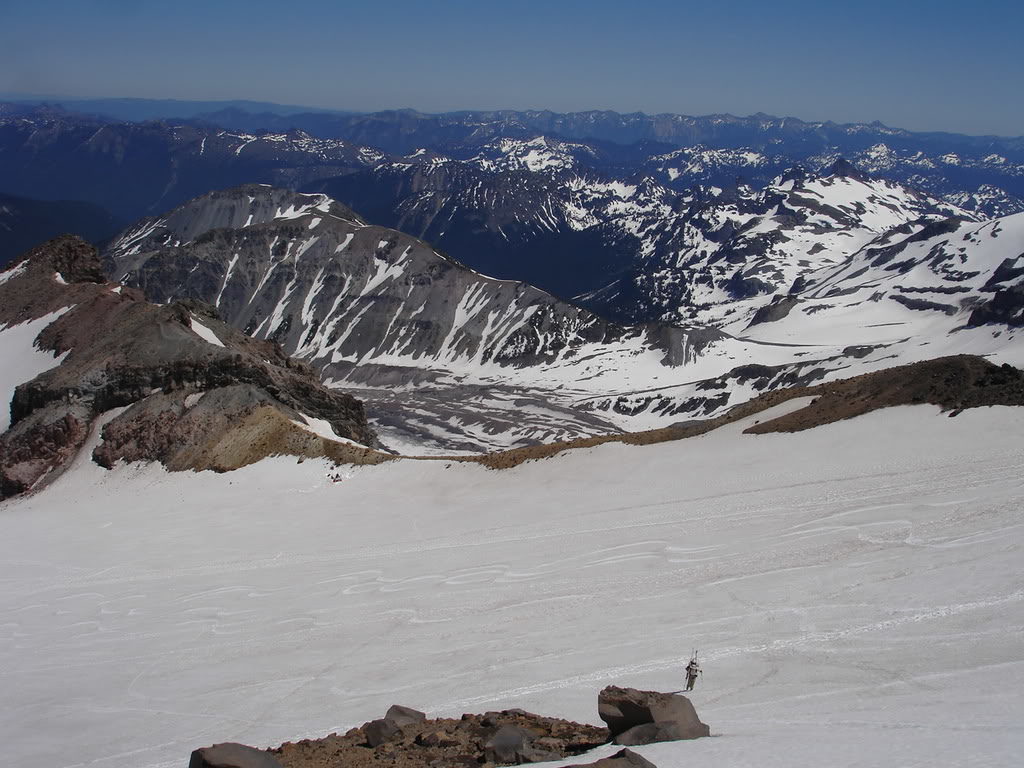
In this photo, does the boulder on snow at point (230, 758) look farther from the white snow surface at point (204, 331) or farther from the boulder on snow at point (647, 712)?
the white snow surface at point (204, 331)

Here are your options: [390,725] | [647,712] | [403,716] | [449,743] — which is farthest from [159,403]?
[647,712]

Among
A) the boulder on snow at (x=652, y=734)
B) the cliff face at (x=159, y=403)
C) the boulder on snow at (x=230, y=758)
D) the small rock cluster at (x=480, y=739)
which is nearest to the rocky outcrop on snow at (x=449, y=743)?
the small rock cluster at (x=480, y=739)

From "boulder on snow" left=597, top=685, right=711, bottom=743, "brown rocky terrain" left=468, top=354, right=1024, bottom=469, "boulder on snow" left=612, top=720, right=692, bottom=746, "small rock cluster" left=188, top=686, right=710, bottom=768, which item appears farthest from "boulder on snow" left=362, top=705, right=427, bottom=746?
"brown rocky terrain" left=468, top=354, right=1024, bottom=469

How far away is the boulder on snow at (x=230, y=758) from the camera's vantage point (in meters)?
9.96

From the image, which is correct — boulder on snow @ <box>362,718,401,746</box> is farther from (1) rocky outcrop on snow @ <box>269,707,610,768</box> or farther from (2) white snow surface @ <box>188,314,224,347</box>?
(2) white snow surface @ <box>188,314,224,347</box>

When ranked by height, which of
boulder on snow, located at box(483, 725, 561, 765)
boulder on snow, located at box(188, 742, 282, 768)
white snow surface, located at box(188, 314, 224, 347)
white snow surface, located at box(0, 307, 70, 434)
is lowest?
white snow surface, located at box(0, 307, 70, 434)

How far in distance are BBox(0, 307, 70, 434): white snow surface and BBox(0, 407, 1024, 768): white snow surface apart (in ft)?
83.4

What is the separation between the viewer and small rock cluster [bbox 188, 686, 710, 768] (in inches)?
433

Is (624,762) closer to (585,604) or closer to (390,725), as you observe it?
(390,725)

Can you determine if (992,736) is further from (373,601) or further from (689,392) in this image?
(689,392)

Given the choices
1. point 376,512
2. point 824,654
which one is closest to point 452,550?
point 376,512

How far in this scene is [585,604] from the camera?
67.4 ft

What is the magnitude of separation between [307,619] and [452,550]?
624 centimetres

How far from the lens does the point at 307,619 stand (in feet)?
75.5
